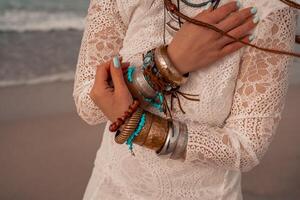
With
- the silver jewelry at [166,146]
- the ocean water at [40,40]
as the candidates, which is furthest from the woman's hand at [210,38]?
the ocean water at [40,40]

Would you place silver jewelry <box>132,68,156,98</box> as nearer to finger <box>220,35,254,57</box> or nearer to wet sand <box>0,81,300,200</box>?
finger <box>220,35,254,57</box>

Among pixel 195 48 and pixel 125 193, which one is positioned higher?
pixel 195 48

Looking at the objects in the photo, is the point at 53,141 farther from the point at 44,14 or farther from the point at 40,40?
the point at 44,14

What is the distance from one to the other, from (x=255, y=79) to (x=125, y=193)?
1.17 ft

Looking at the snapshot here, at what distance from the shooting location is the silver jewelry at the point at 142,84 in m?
0.83

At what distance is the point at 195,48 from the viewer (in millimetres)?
796

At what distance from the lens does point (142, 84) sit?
32.6 inches

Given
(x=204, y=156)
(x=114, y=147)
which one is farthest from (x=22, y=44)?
(x=204, y=156)

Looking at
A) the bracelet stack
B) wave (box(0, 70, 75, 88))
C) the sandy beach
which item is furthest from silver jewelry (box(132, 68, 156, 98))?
wave (box(0, 70, 75, 88))

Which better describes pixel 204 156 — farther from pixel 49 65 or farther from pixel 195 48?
pixel 49 65

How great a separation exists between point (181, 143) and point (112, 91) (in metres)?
0.15

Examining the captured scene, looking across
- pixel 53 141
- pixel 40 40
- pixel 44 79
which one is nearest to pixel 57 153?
pixel 53 141

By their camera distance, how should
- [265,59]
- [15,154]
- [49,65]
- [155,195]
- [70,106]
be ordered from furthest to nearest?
[49,65]
[70,106]
[15,154]
[155,195]
[265,59]

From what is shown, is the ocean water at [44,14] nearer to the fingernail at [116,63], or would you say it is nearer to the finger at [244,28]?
the fingernail at [116,63]
